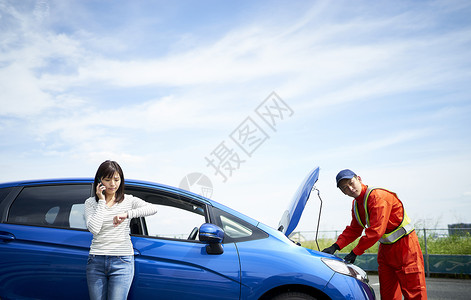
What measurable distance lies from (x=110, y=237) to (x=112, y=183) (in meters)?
0.43

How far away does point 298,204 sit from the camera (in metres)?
4.40

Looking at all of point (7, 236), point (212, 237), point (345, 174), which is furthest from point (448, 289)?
point (7, 236)

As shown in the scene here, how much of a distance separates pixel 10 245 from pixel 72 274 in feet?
2.16

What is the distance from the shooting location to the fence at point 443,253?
11.4m

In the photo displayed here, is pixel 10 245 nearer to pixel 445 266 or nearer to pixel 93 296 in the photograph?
pixel 93 296

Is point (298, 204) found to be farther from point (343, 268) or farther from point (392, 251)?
point (392, 251)

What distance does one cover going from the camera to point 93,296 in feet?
10.5

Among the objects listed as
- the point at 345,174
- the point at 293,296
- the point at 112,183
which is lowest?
the point at 293,296

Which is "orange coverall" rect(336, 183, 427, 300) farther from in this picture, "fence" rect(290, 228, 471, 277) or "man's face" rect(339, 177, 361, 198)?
"fence" rect(290, 228, 471, 277)

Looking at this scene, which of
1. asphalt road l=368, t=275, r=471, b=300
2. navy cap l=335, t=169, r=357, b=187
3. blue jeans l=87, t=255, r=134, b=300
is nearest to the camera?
blue jeans l=87, t=255, r=134, b=300

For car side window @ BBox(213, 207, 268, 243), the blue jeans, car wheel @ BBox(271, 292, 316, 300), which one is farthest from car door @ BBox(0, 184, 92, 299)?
car wheel @ BBox(271, 292, 316, 300)

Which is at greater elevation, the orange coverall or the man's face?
the man's face

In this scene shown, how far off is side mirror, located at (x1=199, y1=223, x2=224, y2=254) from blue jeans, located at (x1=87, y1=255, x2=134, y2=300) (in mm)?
670

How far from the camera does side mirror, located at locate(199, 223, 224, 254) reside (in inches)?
128
